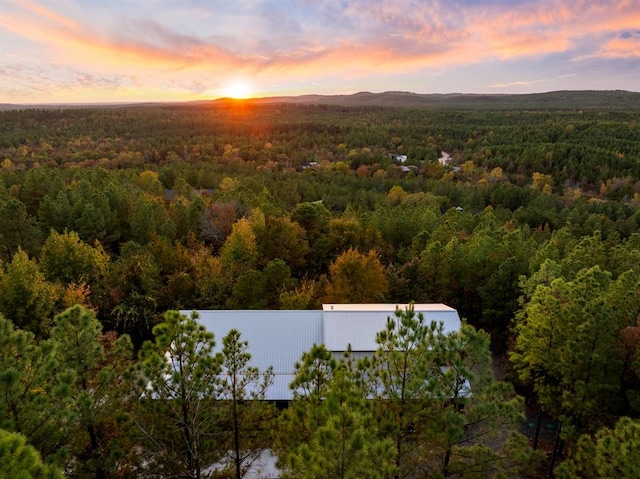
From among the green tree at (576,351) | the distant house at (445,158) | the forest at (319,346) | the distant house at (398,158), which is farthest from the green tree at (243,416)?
the distant house at (445,158)

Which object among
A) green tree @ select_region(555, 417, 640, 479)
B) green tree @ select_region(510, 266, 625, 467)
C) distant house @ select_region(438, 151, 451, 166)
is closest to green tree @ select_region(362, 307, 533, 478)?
green tree @ select_region(555, 417, 640, 479)

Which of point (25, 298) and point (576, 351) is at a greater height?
point (576, 351)

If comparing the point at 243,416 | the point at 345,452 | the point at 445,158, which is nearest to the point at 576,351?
the point at 345,452

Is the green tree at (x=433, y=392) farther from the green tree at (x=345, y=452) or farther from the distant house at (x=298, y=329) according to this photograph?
the distant house at (x=298, y=329)

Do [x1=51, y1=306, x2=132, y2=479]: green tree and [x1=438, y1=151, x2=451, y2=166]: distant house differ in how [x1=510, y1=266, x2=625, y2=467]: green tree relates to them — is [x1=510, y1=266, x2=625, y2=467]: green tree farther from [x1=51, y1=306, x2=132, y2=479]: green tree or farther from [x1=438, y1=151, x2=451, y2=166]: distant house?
[x1=438, y1=151, x2=451, y2=166]: distant house

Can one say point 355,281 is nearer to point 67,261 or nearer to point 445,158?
point 67,261

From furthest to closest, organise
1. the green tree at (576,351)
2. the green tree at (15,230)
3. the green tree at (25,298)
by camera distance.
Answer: the green tree at (15,230) < the green tree at (25,298) < the green tree at (576,351)

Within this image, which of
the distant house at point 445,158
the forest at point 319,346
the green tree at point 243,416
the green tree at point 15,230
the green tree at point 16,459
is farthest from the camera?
the distant house at point 445,158
